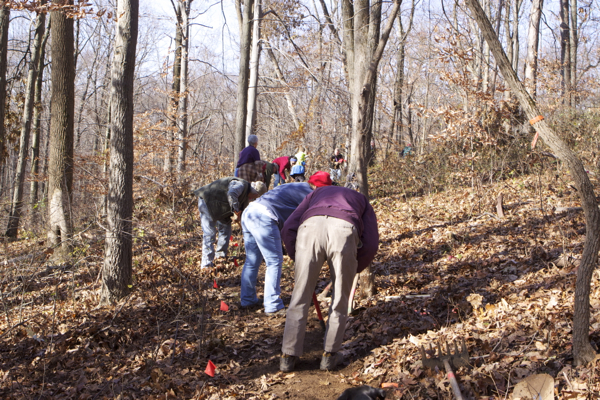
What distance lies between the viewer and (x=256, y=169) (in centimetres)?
889

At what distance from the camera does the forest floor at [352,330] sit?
Result: 370cm

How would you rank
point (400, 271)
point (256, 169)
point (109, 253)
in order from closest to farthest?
point (109, 253) → point (400, 271) → point (256, 169)

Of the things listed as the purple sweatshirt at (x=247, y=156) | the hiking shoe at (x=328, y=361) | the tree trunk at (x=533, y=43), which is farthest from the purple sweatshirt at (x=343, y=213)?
the tree trunk at (x=533, y=43)

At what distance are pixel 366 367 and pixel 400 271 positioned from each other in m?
2.96

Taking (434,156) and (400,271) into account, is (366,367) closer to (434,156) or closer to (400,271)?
(400,271)

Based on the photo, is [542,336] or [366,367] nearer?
[542,336]

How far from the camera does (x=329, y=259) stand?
407 cm

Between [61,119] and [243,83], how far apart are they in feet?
14.5

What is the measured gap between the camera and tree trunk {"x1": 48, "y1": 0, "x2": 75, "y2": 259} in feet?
30.9

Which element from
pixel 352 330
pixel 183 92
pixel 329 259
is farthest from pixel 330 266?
pixel 183 92

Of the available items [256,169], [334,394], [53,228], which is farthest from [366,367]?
[53,228]

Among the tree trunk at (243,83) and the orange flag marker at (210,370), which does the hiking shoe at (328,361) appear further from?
the tree trunk at (243,83)

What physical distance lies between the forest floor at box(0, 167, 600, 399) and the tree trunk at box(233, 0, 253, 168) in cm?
445

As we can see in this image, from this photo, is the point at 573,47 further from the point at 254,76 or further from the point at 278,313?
the point at 278,313
